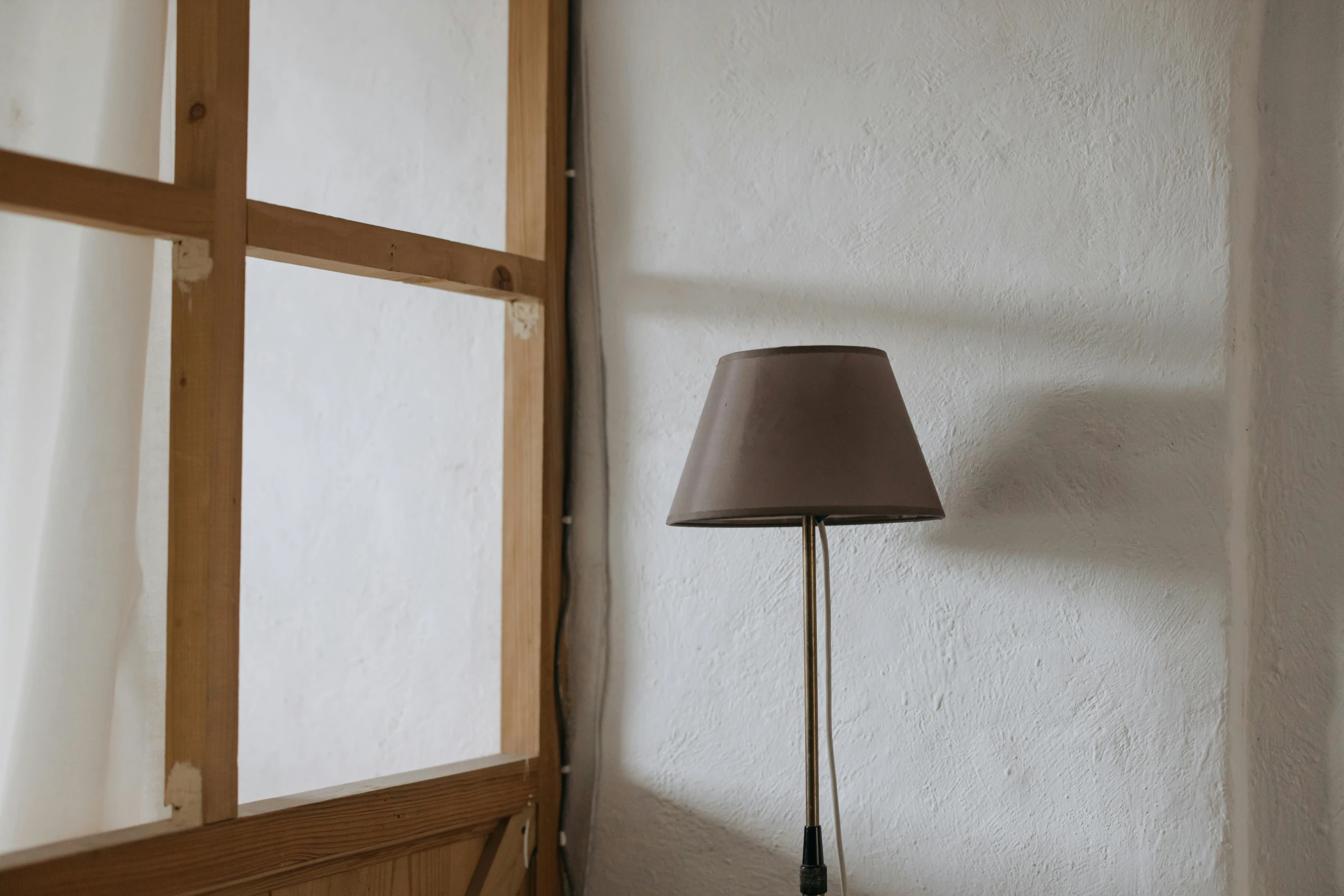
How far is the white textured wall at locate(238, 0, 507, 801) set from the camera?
231cm

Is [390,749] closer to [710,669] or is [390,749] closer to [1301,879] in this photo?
[710,669]

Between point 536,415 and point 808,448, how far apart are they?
0.80 metres

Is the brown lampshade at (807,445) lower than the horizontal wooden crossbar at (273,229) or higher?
lower

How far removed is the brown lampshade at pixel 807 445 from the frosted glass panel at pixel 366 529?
0.96 m

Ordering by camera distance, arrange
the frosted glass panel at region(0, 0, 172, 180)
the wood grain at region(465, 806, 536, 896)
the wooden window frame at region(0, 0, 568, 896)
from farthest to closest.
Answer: the wood grain at region(465, 806, 536, 896) → the frosted glass panel at region(0, 0, 172, 180) → the wooden window frame at region(0, 0, 568, 896)

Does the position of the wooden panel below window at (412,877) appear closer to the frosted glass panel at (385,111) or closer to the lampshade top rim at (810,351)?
the lampshade top rim at (810,351)

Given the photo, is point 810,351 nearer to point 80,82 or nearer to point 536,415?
point 536,415

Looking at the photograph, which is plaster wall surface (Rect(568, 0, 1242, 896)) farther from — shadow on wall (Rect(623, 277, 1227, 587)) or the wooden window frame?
the wooden window frame

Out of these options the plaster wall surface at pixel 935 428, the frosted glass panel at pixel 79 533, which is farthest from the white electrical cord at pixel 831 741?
the frosted glass panel at pixel 79 533

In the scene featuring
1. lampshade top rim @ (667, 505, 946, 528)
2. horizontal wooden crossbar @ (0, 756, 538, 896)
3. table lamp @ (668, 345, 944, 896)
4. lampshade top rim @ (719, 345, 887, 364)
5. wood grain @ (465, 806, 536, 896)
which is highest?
lampshade top rim @ (719, 345, 887, 364)

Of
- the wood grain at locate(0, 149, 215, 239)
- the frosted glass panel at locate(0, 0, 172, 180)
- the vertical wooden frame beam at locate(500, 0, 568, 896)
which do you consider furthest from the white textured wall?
the wood grain at locate(0, 149, 215, 239)

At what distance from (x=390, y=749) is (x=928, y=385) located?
1485mm

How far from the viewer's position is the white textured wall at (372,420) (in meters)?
2.31

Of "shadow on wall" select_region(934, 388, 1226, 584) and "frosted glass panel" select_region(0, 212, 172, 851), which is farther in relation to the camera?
"frosted glass panel" select_region(0, 212, 172, 851)
